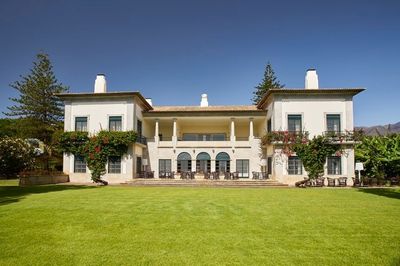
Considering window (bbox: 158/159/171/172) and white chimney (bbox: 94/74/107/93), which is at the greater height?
white chimney (bbox: 94/74/107/93)

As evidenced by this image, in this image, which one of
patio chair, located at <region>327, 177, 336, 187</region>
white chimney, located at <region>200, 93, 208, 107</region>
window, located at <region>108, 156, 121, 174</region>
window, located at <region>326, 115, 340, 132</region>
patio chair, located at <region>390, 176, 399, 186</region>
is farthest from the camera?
white chimney, located at <region>200, 93, 208, 107</region>

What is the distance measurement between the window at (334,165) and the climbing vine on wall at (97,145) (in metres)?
16.0

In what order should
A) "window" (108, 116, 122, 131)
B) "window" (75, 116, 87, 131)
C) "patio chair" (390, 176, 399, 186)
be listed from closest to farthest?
"patio chair" (390, 176, 399, 186) → "window" (108, 116, 122, 131) → "window" (75, 116, 87, 131)

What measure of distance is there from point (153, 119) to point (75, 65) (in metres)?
8.39

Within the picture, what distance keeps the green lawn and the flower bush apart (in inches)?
753

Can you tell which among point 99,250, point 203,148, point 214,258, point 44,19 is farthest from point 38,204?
point 203,148

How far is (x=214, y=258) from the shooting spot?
16.8ft

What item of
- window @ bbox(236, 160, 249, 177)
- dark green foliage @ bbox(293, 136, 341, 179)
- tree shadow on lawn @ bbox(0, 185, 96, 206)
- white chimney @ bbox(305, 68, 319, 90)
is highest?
white chimney @ bbox(305, 68, 319, 90)

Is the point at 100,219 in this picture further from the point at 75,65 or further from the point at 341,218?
the point at 75,65

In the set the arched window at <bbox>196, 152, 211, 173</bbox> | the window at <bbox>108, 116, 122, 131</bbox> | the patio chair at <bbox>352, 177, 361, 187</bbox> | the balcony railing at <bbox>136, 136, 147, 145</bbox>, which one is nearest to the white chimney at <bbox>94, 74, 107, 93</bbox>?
the window at <bbox>108, 116, 122, 131</bbox>

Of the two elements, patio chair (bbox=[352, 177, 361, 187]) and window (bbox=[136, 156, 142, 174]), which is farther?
window (bbox=[136, 156, 142, 174])

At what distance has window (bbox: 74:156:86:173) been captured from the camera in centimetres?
2475

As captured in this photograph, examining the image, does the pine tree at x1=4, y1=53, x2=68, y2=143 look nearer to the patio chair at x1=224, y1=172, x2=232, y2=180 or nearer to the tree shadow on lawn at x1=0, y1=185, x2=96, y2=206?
the tree shadow on lawn at x1=0, y1=185, x2=96, y2=206

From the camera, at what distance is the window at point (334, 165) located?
22750 millimetres
